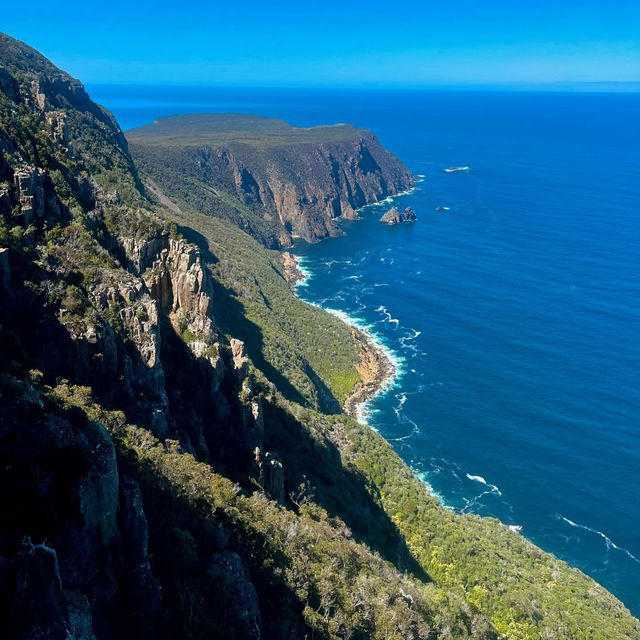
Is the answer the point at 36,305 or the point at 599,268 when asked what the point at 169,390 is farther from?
the point at 599,268

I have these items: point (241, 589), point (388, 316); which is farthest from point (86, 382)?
point (388, 316)

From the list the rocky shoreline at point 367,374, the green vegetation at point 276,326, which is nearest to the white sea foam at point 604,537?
the rocky shoreline at point 367,374

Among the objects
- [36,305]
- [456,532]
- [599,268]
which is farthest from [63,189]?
[599,268]

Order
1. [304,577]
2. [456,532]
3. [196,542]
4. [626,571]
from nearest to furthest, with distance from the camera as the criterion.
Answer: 1. [196,542]
2. [304,577]
3. [456,532]
4. [626,571]

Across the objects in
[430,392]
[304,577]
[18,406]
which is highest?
[18,406]

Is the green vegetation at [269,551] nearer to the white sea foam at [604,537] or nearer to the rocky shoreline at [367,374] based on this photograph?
the white sea foam at [604,537]

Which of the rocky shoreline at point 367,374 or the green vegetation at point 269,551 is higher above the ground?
the green vegetation at point 269,551

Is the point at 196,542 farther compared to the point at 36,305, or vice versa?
the point at 36,305
